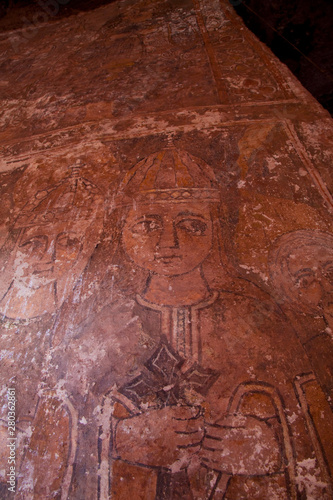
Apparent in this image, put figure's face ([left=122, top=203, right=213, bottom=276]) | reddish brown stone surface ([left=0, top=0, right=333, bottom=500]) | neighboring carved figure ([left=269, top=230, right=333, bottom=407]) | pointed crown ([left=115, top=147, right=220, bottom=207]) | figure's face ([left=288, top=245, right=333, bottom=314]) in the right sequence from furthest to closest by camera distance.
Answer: pointed crown ([left=115, top=147, right=220, bottom=207])
figure's face ([left=122, top=203, right=213, bottom=276])
figure's face ([left=288, top=245, right=333, bottom=314])
neighboring carved figure ([left=269, top=230, right=333, bottom=407])
reddish brown stone surface ([left=0, top=0, right=333, bottom=500])

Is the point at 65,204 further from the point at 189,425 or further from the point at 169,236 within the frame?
the point at 189,425

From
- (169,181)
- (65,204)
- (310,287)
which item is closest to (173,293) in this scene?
(310,287)

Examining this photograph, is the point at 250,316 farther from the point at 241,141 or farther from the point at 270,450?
the point at 241,141

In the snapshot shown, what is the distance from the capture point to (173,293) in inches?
73.2

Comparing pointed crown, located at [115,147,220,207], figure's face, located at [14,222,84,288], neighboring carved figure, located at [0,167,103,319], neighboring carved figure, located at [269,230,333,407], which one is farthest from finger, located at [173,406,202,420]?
pointed crown, located at [115,147,220,207]

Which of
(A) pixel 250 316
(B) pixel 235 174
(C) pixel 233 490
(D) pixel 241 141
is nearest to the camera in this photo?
(C) pixel 233 490

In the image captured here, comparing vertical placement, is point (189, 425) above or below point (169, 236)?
below

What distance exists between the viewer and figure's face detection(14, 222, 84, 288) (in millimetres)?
2133

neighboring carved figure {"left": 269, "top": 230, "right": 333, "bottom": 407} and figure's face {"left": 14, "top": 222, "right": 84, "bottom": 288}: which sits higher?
figure's face {"left": 14, "top": 222, "right": 84, "bottom": 288}

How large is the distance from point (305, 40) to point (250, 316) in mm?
2858

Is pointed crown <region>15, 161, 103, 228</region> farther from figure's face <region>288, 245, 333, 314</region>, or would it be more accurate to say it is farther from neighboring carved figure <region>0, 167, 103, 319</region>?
figure's face <region>288, 245, 333, 314</region>

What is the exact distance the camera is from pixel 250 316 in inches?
67.7

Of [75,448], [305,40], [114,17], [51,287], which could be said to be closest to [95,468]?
[75,448]

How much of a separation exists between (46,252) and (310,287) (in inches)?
77.3
